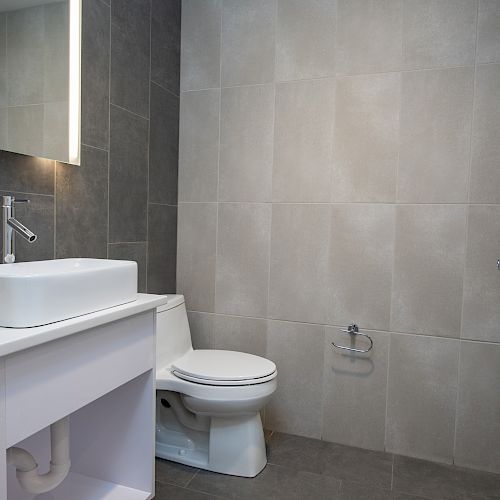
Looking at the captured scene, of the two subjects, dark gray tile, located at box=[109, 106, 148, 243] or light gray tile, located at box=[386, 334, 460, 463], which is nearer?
dark gray tile, located at box=[109, 106, 148, 243]

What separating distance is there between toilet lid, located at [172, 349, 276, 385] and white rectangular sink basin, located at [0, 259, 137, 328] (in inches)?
21.9

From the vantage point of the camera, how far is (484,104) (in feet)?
6.19

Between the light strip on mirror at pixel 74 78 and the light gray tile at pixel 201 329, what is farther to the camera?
the light gray tile at pixel 201 329

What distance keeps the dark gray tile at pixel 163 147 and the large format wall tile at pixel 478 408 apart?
1.63 m

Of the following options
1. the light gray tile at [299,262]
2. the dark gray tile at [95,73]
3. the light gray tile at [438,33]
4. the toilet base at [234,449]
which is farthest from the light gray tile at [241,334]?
the light gray tile at [438,33]

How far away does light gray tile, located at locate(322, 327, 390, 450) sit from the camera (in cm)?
209

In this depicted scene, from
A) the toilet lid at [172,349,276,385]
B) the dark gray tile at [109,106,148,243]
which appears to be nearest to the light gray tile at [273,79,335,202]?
the dark gray tile at [109,106,148,243]

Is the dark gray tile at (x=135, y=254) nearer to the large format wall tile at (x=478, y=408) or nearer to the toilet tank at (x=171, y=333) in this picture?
the toilet tank at (x=171, y=333)

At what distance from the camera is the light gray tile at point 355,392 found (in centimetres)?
209

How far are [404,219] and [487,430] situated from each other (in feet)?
3.35

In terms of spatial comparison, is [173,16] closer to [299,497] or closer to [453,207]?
[453,207]

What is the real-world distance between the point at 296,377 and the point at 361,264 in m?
0.67

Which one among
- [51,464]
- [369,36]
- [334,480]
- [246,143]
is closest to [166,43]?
[246,143]

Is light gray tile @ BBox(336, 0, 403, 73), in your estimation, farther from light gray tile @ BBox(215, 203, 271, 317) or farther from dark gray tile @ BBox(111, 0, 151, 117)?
dark gray tile @ BBox(111, 0, 151, 117)
